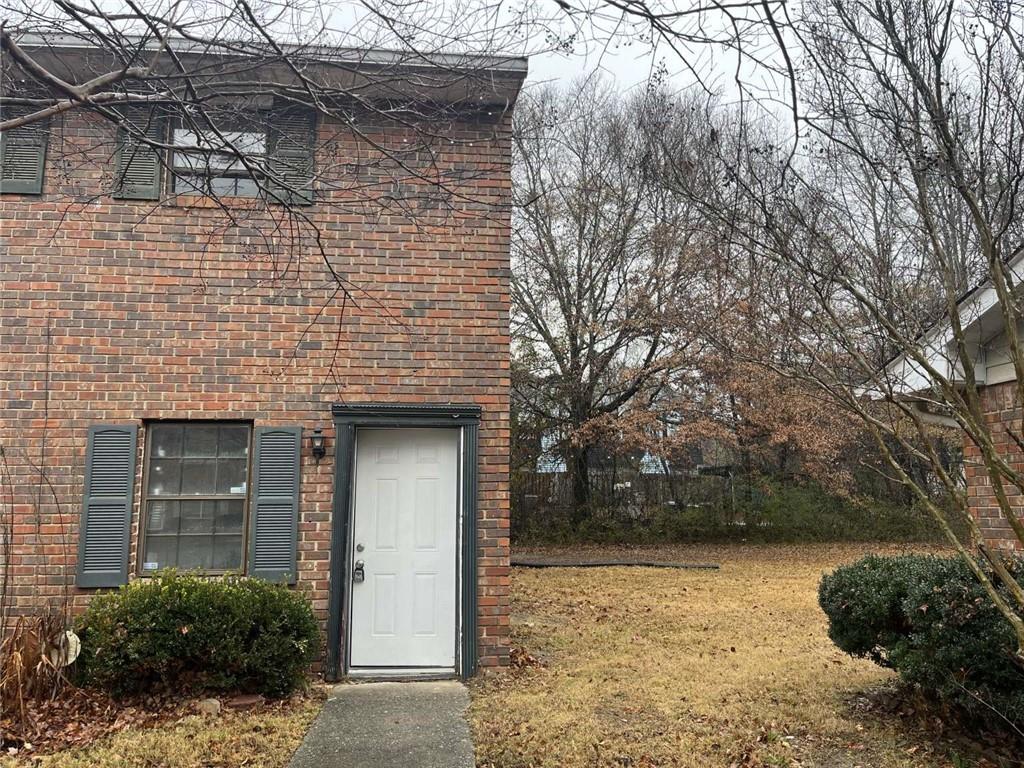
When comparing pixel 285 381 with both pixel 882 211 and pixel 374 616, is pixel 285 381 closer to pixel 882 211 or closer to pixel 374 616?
pixel 374 616

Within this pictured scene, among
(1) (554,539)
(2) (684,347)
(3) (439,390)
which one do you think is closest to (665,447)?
(2) (684,347)

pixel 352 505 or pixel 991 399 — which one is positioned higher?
pixel 991 399

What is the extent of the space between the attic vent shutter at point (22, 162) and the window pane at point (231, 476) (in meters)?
2.76

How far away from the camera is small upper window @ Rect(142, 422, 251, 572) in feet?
21.9

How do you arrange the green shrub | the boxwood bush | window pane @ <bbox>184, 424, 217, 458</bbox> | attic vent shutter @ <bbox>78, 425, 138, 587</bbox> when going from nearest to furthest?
the boxwood bush → the green shrub → attic vent shutter @ <bbox>78, 425, 138, 587</bbox> → window pane @ <bbox>184, 424, 217, 458</bbox>

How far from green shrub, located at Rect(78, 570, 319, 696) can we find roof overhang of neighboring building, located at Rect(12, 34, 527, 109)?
3530 mm

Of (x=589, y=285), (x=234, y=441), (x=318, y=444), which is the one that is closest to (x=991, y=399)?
(x=318, y=444)

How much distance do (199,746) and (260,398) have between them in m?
2.75

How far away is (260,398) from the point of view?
22.3 feet

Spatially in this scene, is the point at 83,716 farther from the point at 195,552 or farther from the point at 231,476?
the point at 231,476

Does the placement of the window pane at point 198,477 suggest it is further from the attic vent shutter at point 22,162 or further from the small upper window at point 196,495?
the attic vent shutter at point 22,162

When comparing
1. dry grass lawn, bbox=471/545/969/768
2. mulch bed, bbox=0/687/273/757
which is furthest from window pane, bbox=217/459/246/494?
dry grass lawn, bbox=471/545/969/768

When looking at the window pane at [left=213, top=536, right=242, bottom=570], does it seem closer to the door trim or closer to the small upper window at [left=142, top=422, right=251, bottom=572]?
the small upper window at [left=142, top=422, right=251, bottom=572]

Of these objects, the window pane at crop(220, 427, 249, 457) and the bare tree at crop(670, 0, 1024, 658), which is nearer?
the bare tree at crop(670, 0, 1024, 658)
